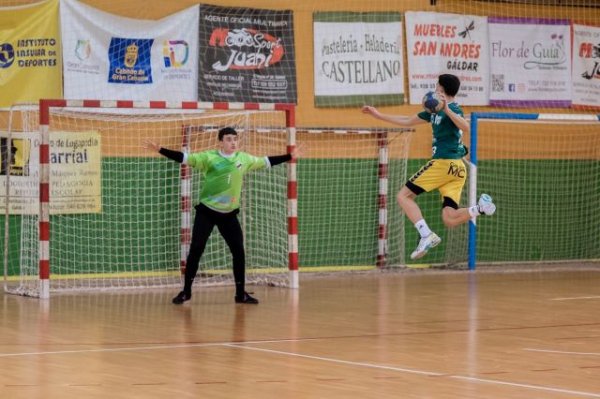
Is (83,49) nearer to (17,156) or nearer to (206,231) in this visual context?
(17,156)

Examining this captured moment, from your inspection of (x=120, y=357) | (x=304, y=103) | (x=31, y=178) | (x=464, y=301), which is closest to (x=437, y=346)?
(x=120, y=357)

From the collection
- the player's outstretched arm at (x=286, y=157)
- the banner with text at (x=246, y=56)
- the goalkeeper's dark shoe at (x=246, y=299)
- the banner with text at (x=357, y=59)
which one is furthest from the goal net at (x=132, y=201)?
the player's outstretched arm at (x=286, y=157)

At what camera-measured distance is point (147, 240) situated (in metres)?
20.1

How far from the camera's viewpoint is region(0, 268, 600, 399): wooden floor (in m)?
8.79

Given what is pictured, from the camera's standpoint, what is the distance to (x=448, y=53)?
23.3 metres

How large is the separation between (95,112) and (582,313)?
8732mm

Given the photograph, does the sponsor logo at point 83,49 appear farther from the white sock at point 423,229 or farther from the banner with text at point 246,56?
the white sock at point 423,229

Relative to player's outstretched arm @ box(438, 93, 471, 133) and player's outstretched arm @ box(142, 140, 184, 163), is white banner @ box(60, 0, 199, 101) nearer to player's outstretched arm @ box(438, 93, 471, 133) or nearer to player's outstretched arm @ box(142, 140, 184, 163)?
player's outstretched arm @ box(142, 140, 184, 163)

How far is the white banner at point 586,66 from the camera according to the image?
80.6 ft

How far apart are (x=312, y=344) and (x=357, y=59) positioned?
11.5m

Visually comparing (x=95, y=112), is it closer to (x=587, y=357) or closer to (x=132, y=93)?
(x=132, y=93)

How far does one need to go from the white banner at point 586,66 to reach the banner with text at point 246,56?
6317mm

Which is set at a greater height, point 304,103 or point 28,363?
point 304,103

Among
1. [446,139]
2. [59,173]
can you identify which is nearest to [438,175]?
[446,139]
